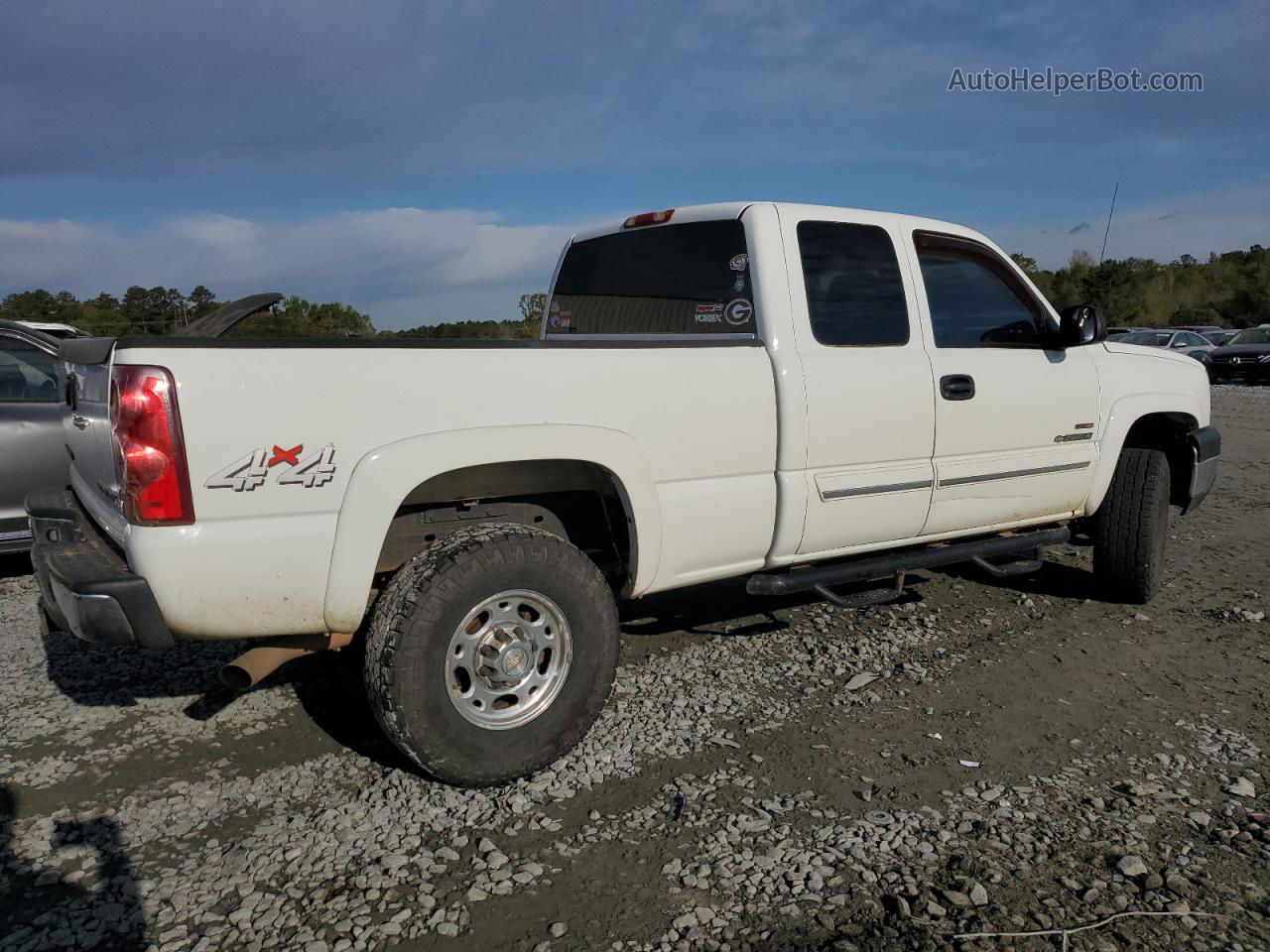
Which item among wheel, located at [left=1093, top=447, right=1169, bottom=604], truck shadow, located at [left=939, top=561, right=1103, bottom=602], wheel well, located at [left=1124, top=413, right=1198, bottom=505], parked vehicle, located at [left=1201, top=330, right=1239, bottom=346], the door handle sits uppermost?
the door handle

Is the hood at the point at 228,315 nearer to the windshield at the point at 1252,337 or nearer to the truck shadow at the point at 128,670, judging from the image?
the truck shadow at the point at 128,670

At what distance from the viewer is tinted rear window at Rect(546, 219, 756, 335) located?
4102 millimetres

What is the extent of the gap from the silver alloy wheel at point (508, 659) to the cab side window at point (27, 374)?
13.6 feet

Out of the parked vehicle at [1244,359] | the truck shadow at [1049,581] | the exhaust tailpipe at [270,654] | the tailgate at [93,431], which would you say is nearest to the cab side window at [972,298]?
the truck shadow at [1049,581]

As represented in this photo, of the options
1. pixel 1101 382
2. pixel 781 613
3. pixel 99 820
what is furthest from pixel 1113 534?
pixel 99 820

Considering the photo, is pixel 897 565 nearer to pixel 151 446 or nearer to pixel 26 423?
pixel 151 446

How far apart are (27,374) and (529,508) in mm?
4115

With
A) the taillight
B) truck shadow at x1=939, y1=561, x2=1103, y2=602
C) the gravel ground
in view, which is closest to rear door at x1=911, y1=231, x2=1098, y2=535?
the gravel ground

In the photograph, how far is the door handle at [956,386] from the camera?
13.9 ft

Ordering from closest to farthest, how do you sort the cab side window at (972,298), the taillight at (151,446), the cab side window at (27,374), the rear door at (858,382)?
the taillight at (151,446) < the rear door at (858,382) < the cab side window at (972,298) < the cab side window at (27,374)

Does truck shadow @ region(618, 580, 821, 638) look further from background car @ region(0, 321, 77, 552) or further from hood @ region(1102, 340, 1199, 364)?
background car @ region(0, 321, 77, 552)

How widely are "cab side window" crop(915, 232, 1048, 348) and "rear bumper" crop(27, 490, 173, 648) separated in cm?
334

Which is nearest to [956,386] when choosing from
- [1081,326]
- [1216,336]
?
[1081,326]

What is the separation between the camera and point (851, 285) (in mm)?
4180
